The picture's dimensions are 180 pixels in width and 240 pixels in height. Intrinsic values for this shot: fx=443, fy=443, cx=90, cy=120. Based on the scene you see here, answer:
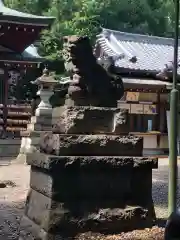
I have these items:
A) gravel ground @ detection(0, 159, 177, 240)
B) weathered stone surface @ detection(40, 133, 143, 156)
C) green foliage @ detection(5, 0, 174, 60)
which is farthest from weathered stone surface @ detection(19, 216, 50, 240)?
green foliage @ detection(5, 0, 174, 60)

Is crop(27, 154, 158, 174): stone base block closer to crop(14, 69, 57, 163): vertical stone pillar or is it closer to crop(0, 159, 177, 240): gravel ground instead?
crop(0, 159, 177, 240): gravel ground

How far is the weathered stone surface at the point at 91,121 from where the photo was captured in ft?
16.5

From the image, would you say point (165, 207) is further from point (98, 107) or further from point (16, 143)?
point (16, 143)

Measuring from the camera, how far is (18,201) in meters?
7.68

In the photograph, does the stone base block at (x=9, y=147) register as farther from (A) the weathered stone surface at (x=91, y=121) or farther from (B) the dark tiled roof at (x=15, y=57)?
(A) the weathered stone surface at (x=91, y=121)

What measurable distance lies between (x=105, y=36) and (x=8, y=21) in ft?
26.7

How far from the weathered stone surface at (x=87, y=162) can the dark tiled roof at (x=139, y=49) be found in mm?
14441

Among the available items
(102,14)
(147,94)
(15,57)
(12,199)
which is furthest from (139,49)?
(12,199)

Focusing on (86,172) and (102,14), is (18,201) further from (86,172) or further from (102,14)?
(102,14)

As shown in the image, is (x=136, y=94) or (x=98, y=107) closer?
(x=98, y=107)

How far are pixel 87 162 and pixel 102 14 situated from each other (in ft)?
96.3

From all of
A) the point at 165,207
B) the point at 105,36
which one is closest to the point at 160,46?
the point at 105,36

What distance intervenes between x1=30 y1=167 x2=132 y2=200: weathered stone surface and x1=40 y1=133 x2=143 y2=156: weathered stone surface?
0.23 metres

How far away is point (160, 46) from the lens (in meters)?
23.2
